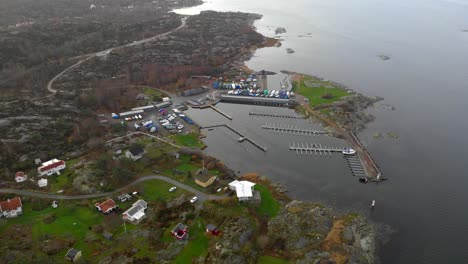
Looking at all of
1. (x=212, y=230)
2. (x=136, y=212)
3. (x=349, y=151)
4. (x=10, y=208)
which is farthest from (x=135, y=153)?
(x=349, y=151)

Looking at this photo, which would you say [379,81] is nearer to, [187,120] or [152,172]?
[187,120]

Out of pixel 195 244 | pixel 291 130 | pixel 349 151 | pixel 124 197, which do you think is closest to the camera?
pixel 195 244

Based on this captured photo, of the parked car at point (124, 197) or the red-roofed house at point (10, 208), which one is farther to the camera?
the parked car at point (124, 197)

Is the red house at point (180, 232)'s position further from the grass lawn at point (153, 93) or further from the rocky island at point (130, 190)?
the grass lawn at point (153, 93)

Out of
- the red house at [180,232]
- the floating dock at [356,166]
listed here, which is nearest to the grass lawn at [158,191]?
the red house at [180,232]

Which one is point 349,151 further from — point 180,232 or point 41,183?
point 41,183

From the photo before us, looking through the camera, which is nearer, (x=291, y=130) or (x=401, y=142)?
(x=401, y=142)

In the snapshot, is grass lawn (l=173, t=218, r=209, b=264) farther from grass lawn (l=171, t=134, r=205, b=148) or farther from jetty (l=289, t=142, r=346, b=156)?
jetty (l=289, t=142, r=346, b=156)
